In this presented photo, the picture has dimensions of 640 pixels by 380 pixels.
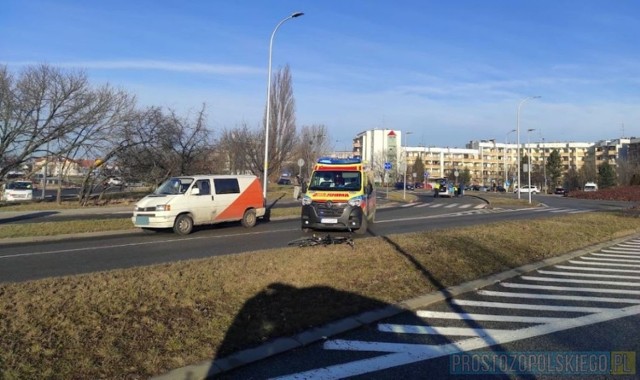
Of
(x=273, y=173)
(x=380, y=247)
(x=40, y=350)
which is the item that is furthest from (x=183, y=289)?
(x=273, y=173)

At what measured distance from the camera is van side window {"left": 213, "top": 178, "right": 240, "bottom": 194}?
17.7 m

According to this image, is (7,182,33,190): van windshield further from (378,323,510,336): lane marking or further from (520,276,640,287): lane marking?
(378,323,510,336): lane marking

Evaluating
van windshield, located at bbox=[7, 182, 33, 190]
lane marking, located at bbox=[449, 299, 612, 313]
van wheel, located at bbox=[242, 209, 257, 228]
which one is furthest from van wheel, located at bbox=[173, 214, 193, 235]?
van windshield, located at bbox=[7, 182, 33, 190]

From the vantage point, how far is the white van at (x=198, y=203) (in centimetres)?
1608

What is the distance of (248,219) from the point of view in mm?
18656

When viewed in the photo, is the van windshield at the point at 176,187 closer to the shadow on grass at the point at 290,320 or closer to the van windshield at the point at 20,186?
the shadow on grass at the point at 290,320

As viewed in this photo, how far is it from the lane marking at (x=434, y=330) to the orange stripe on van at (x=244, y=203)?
12465 millimetres

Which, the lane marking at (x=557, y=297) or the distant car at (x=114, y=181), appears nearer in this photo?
the lane marking at (x=557, y=297)

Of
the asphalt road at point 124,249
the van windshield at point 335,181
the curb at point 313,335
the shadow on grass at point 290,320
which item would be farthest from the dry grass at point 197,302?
the van windshield at point 335,181

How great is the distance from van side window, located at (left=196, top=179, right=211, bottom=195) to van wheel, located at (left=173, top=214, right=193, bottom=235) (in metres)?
1.09

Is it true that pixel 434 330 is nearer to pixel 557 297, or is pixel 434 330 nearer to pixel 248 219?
pixel 557 297

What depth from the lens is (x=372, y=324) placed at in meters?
5.96

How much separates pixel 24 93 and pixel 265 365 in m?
26.2

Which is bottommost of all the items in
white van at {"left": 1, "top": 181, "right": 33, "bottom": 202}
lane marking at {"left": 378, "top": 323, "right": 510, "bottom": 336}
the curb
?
lane marking at {"left": 378, "top": 323, "right": 510, "bottom": 336}
